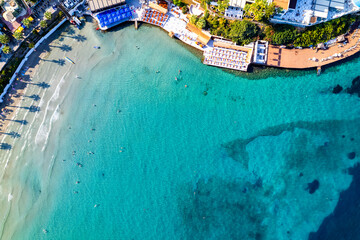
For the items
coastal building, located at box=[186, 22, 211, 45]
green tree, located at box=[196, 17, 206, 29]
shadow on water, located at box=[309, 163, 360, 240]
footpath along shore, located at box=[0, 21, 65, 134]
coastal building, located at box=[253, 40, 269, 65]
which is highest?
green tree, located at box=[196, 17, 206, 29]

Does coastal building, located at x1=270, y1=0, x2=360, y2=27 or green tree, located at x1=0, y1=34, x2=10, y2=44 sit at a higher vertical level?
coastal building, located at x1=270, y1=0, x2=360, y2=27

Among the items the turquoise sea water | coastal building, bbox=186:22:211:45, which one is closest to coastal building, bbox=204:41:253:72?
coastal building, bbox=186:22:211:45

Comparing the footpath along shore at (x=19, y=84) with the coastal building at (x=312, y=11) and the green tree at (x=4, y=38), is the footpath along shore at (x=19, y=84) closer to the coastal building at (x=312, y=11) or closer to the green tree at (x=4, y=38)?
the green tree at (x=4, y=38)

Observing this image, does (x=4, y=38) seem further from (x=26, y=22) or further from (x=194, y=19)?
(x=194, y=19)

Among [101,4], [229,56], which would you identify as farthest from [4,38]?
[229,56]

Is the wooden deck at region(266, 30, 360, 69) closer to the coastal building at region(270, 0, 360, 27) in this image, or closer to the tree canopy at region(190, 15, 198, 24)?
the coastal building at region(270, 0, 360, 27)
